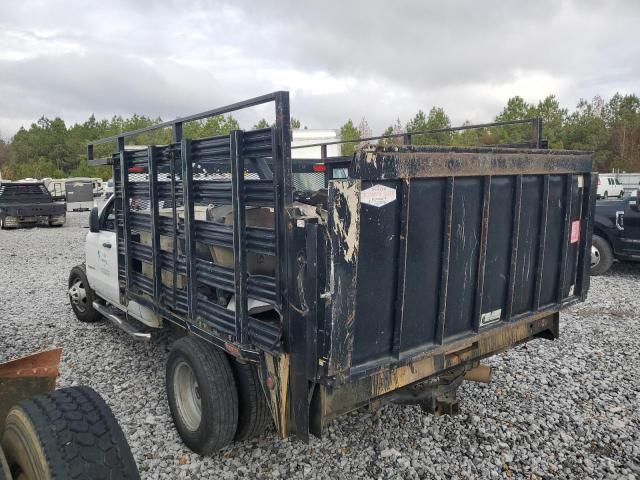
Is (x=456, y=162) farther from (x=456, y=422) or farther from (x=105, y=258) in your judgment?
(x=105, y=258)

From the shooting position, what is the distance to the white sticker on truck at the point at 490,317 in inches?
130

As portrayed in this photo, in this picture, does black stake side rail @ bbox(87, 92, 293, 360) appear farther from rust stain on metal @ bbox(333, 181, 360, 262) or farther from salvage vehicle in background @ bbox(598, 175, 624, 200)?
salvage vehicle in background @ bbox(598, 175, 624, 200)

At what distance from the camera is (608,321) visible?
255 inches

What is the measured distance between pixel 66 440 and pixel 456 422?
2894 mm

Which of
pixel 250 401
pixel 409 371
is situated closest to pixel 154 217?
pixel 250 401

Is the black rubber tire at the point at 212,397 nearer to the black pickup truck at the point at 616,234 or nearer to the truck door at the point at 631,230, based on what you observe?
the black pickup truck at the point at 616,234

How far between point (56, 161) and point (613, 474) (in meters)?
70.9

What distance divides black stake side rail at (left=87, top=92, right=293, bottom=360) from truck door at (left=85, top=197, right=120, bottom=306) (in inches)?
21.8

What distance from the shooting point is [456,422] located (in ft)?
12.8

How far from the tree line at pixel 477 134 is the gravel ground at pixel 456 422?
101 feet

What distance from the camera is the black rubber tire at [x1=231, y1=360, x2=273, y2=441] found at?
320cm

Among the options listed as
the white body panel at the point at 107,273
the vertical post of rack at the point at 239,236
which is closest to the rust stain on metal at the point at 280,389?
the vertical post of rack at the point at 239,236

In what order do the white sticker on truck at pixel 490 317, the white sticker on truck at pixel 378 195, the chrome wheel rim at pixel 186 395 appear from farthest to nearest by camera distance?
1. the chrome wheel rim at pixel 186 395
2. the white sticker on truck at pixel 490 317
3. the white sticker on truck at pixel 378 195

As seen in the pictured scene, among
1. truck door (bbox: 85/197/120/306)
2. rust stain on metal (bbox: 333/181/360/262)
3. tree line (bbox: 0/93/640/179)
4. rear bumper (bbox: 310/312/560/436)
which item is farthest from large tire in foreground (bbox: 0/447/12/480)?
tree line (bbox: 0/93/640/179)
